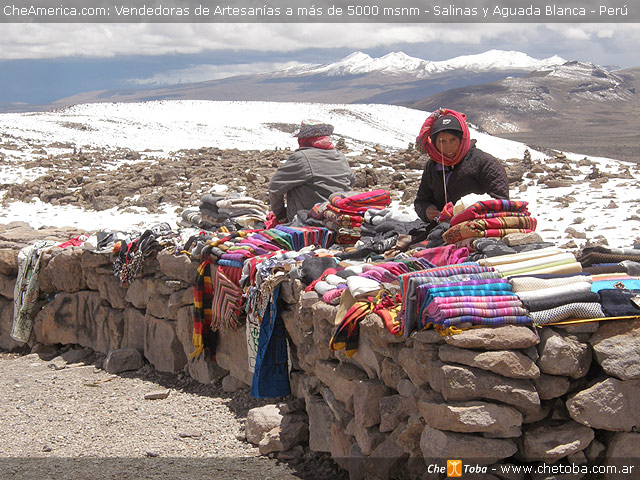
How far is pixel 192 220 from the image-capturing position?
26.5ft

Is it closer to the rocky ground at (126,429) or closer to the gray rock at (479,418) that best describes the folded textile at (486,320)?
the gray rock at (479,418)

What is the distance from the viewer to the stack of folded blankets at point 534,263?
3.63 meters

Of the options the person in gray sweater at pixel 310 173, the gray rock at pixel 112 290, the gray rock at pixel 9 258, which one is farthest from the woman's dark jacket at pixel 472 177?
the gray rock at pixel 9 258

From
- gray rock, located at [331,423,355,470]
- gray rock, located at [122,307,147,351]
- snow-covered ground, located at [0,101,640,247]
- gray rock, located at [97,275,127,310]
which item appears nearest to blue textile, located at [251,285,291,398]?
gray rock, located at [331,423,355,470]

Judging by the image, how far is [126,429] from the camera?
5.04m

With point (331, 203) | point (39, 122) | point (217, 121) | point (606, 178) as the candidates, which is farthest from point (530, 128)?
point (331, 203)

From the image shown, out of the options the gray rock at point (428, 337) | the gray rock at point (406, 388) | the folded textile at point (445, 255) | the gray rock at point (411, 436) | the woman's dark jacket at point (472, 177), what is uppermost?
the woman's dark jacket at point (472, 177)

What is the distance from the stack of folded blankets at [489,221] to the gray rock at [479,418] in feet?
4.89

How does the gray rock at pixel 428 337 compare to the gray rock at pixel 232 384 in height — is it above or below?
above

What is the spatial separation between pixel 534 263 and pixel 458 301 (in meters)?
0.67

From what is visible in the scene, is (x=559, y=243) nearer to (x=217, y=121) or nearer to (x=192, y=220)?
(x=192, y=220)

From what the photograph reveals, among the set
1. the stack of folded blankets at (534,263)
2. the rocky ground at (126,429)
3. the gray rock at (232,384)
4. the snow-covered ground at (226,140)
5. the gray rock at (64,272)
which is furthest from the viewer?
the snow-covered ground at (226,140)

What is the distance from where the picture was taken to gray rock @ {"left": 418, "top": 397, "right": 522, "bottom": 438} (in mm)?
3070

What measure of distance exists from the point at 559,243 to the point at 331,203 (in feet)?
7.98
